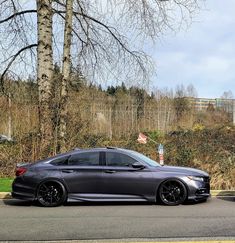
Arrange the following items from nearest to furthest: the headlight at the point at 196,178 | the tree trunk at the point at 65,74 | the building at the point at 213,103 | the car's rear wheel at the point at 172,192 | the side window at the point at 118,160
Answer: the car's rear wheel at the point at 172,192, the headlight at the point at 196,178, the side window at the point at 118,160, the tree trunk at the point at 65,74, the building at the point at 213,103

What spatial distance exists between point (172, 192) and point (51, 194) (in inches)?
115

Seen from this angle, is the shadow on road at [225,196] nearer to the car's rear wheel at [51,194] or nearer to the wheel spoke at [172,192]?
the wheel spoke at [172,192]

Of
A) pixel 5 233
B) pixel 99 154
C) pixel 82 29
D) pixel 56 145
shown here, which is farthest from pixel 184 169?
pixel 82 29

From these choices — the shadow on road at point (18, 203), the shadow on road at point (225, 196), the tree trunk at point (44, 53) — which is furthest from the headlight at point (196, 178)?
the tree trunk at point (44, 53)

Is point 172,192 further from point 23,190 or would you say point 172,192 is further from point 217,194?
point 23,190

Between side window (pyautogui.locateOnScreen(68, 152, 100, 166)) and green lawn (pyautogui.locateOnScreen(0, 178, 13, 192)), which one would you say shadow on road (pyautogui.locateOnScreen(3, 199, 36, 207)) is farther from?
side window (pyautogui.locateOnScreen(68, 152, 100, 166))

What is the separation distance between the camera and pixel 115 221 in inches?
410

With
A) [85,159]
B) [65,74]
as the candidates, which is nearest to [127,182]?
[85,159]

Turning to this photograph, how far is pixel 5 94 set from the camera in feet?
79.3

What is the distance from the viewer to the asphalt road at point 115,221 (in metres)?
9.02

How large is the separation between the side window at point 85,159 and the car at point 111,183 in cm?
8

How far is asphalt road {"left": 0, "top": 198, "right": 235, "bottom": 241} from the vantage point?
9.02 meters

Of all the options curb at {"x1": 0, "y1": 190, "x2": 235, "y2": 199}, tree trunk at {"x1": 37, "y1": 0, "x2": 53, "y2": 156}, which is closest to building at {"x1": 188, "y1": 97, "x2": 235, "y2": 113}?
tree trunk at {"x1": 37, "y1": 0, "x2": 53, "y2": 156}

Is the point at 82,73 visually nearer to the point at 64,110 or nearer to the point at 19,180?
the point at 64,110
